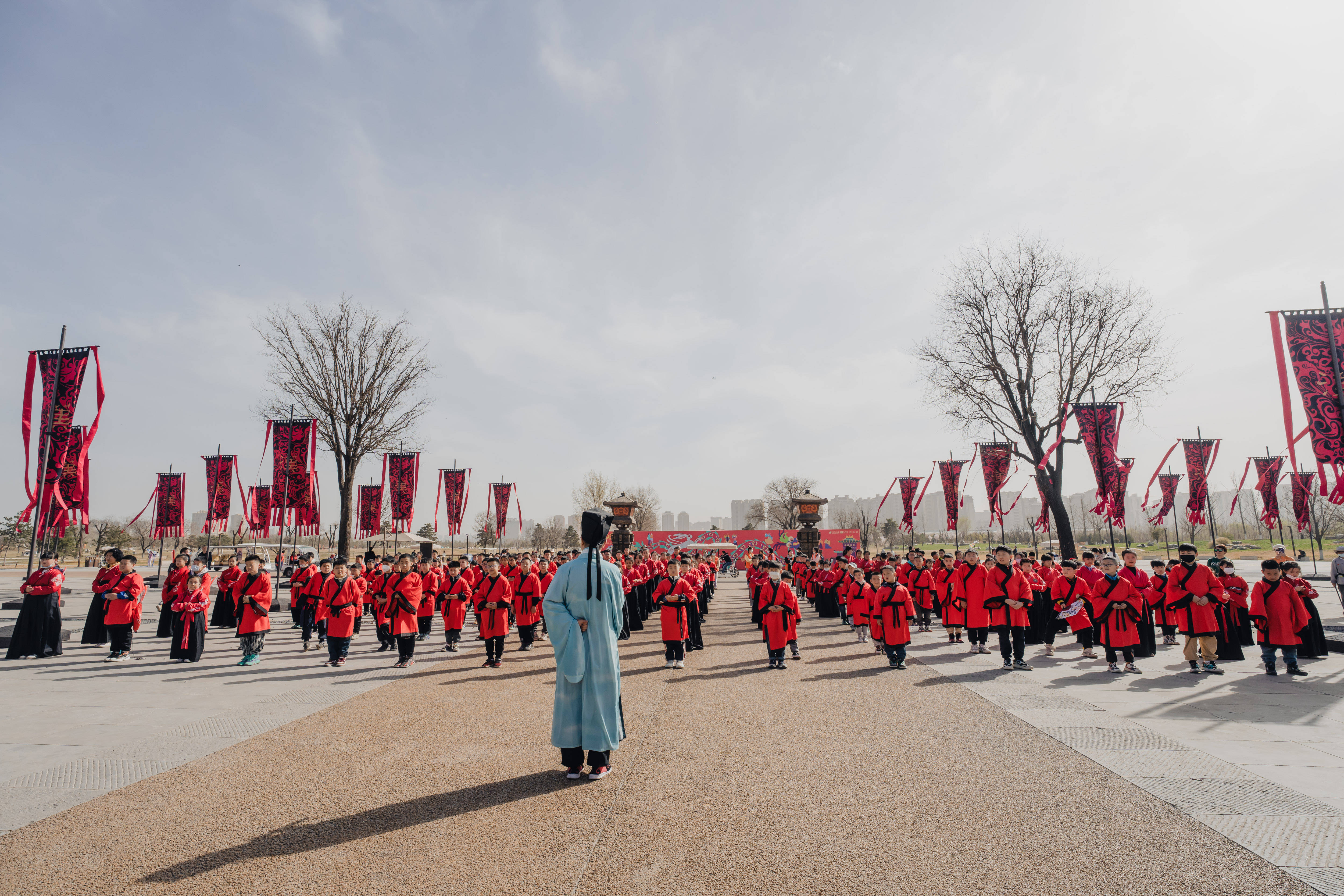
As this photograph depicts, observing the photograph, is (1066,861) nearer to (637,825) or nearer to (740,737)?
(637,825)

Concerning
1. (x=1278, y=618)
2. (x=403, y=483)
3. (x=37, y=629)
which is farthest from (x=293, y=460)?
(x=1278, y=618)

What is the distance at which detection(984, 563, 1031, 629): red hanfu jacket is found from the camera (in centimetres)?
948

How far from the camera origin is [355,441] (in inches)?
915

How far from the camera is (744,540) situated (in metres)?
47.5

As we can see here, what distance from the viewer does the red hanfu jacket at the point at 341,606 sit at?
9773 millimetres

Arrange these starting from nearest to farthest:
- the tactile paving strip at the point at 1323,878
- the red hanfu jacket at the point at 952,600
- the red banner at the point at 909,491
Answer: the tactile paving strip at the point at 1323,878 < the red hanfu jacket at the point at 952,600 < the red banner at the point at 909,491

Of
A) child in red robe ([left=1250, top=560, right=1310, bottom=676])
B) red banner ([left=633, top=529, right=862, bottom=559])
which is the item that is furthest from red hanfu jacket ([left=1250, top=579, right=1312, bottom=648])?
red banner ([left=633, top=529, right=862, bottom=559])

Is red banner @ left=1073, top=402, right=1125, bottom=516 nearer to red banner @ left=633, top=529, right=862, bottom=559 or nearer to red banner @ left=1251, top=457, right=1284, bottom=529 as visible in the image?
red banner @ left=1251, top=457, right=1284, bottom=529

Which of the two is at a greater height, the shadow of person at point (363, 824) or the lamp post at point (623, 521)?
the lamp post at point (623, 521)

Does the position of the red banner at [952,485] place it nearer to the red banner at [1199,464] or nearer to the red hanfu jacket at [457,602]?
the red banner at [1199,464]

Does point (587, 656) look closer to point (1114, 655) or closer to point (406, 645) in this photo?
point (406, 645)

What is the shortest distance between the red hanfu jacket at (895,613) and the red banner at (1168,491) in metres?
24.6

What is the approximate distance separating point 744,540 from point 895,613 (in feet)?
125

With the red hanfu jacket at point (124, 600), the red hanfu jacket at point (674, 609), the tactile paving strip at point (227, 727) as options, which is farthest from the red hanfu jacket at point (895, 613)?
the red hanfu jacket at point (124, 600)
